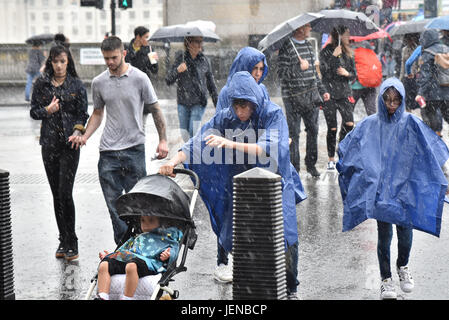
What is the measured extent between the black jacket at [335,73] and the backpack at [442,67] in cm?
105

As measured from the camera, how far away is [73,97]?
23.2 ft

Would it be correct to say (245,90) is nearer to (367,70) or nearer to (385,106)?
(385,106)

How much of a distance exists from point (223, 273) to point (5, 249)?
181 cm

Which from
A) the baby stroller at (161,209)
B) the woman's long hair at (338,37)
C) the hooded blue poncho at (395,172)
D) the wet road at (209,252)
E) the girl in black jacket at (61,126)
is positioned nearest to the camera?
the baby stroller at (161,209)

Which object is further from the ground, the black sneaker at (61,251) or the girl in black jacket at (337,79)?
the girl in black jacket at (337,79)

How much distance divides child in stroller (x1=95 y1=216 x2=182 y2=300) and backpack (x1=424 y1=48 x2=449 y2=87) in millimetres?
6566

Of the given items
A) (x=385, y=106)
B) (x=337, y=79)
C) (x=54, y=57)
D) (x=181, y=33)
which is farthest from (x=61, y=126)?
(x=181, y=33)

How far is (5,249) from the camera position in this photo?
5.12 metres

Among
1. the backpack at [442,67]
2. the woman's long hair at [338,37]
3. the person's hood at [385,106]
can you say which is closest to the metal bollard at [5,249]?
the person's hood at [385,106]

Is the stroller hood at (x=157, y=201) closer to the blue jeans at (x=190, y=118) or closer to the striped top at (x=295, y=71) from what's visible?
the striped top at (x=295, y=71)

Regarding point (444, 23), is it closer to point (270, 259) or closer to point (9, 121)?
point (270, 259)

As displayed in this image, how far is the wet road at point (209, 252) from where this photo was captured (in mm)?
6082

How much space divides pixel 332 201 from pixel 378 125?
137 inches
